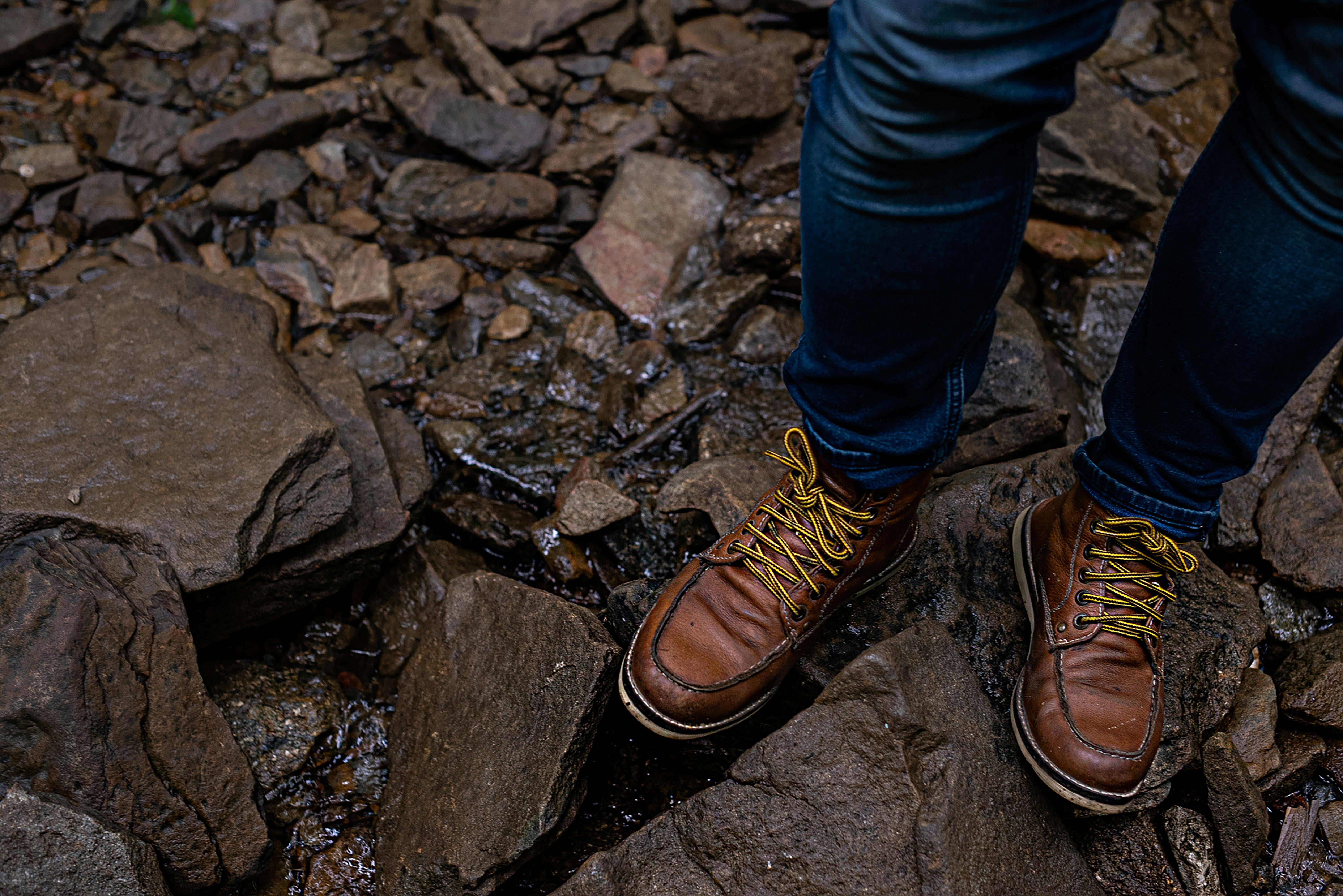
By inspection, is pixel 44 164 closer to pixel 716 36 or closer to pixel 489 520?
pixel 489 520

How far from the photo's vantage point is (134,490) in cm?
182

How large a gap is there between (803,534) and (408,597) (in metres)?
1.06

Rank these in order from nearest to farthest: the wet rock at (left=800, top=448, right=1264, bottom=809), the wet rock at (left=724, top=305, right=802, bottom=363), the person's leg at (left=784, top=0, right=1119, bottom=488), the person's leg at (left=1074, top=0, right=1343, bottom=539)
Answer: the person's leg at (left=784, top=0, right=1119, bottom=488) < the person's leg at (left=1074, top=0, right=1343, bottom=539) < the wet rock at (left=800, top=448, right=1264, bottom=809) < the wet rock at (left=724, top=305, right=802, bottom=363)

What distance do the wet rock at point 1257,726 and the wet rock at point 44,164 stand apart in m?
3.85

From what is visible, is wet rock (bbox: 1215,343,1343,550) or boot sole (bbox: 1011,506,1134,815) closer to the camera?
boot sole (bbox: 1011,506,1134,815)

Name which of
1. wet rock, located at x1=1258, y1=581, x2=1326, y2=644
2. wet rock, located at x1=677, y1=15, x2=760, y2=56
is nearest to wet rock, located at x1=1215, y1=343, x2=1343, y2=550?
wet rock, located at x1=1258, y1=581, x2=1326, y2=644

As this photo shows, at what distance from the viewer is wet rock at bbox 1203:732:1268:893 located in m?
1.63

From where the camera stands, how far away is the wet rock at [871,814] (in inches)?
55.9

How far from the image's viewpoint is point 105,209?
9.84 feet

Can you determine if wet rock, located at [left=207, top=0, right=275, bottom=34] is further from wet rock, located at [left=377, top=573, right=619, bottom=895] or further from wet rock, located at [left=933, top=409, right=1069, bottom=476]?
wet rock, located at [left=933, top=409, right=1069, bottom=476]

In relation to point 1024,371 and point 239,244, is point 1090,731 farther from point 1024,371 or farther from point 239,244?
point 239,244

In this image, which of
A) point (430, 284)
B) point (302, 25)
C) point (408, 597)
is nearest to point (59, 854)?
point (408, 597)

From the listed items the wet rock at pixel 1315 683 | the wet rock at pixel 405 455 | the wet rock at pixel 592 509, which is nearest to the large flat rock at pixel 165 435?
the wet rock at pixel 405 455

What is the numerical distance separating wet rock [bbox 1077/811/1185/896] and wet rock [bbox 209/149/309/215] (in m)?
3.09
